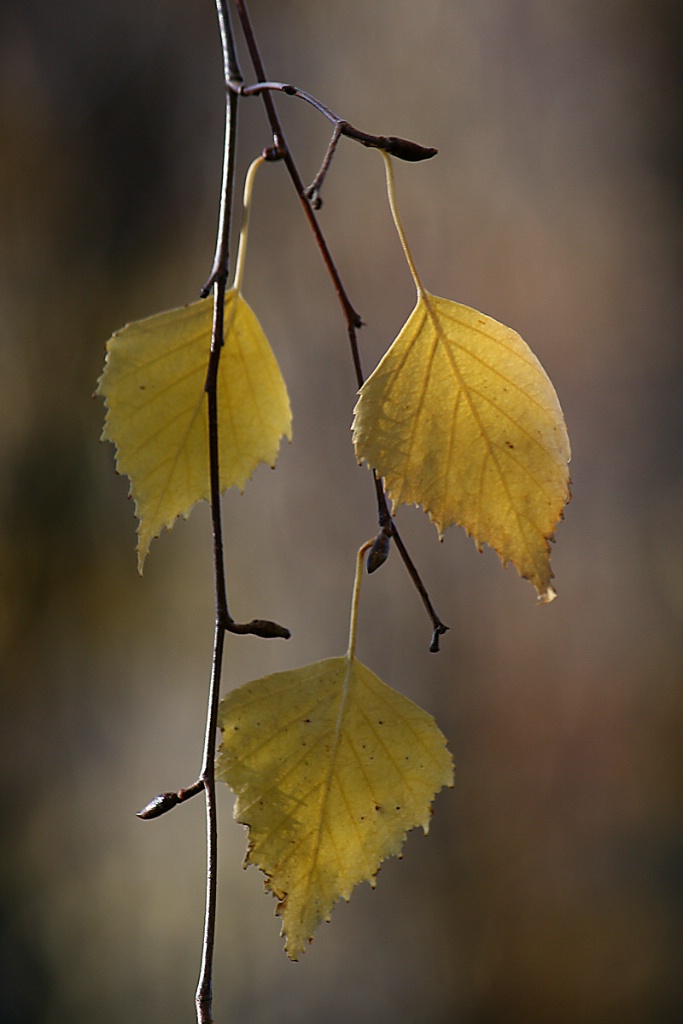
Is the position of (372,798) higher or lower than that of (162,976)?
higher

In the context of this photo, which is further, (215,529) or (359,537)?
(359,537)

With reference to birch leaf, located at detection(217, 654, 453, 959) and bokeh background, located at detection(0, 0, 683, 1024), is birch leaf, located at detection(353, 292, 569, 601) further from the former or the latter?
bokeh background, located at detection(0, 0, 683, 1024)

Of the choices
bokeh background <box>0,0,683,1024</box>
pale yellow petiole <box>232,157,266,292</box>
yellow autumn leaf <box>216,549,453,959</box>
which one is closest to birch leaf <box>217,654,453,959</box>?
yellow autumn leaf <box>216,549,453,959</box>

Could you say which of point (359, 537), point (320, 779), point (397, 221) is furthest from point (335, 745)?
point (359, 537)

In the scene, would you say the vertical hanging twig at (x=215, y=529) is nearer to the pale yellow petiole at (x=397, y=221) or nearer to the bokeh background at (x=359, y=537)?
the pale yellow petiole at (x=397, y=221)

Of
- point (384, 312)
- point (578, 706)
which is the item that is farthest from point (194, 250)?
point (578, 706)

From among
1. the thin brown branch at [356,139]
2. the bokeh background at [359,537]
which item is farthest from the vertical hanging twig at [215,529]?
the bokeh background at [359,537]

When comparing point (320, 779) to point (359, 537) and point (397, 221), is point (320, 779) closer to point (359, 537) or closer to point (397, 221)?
point (397, 221)

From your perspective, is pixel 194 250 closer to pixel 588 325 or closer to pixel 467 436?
pixel 588 325
